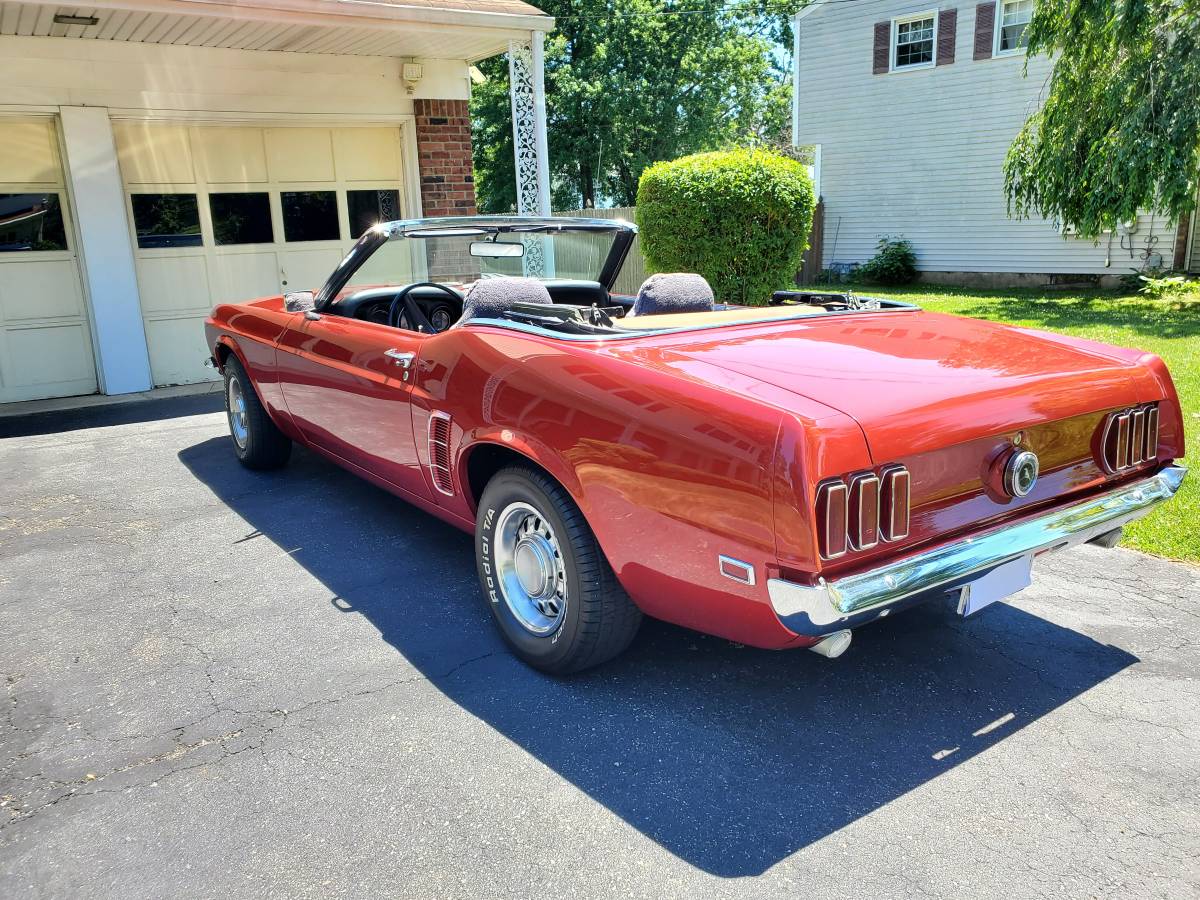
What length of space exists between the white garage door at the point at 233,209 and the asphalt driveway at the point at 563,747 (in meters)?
5.54

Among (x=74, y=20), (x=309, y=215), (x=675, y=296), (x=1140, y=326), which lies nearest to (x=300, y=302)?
(x=675, y=296)

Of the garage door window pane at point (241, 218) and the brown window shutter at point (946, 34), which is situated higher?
the brown window shutter at point (946, 34)

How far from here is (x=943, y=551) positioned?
2549mm

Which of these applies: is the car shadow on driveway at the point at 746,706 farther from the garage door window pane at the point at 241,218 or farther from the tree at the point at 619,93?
the tree at the point at 619,93

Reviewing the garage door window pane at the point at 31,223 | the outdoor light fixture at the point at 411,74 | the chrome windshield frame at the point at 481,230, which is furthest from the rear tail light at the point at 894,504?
the garage door window pane at the point at 31,223

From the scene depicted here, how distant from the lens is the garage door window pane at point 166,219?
8.95 m

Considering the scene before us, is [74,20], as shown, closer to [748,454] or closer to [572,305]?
[572,305]

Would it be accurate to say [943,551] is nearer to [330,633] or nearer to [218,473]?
[330,633]

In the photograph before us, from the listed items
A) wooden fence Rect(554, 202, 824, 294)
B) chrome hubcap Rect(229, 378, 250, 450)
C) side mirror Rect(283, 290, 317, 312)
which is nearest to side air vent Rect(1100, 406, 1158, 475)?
side mirror Rect(283, 290, 317, 312)

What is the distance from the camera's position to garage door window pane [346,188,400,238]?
995 cm

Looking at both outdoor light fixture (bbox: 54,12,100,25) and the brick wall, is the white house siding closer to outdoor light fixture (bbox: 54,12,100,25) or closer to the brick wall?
the brick wall

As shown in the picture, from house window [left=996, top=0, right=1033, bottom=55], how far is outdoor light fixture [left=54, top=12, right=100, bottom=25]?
51.0ft

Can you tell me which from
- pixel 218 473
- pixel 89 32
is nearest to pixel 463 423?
pixel 218 473

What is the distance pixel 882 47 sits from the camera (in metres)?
18.9
